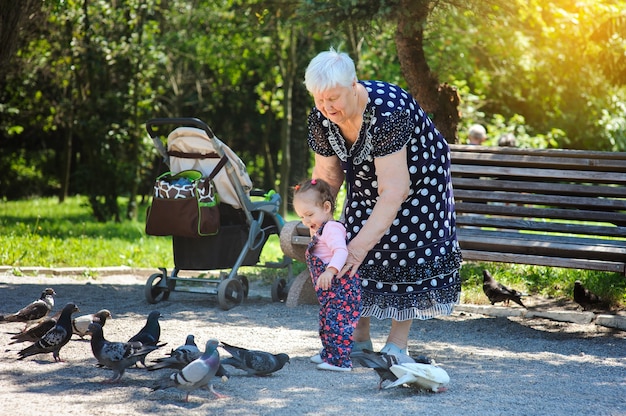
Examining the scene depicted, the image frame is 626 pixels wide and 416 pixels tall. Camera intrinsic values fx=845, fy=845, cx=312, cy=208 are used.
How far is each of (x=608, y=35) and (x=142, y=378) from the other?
8466mm

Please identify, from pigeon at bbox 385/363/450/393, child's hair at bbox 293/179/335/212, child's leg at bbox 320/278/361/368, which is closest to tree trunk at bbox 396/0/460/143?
child's hair at bbox 293/179/335/212

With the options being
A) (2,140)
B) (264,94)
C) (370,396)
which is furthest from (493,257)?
(2,140)

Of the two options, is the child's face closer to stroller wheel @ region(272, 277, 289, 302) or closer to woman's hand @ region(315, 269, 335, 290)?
woman's hand @ region(315, 269, 335, 290)

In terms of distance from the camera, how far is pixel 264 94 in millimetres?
21422

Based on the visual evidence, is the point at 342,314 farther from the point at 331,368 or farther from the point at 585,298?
the point at 585,298

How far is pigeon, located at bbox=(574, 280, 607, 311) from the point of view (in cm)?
679

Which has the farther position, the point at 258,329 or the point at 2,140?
the point at 2,140

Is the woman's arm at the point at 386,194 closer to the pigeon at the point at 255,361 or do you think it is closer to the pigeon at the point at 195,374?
the pigeon at the point at 255,361

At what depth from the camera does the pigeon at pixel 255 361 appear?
14.6 feet

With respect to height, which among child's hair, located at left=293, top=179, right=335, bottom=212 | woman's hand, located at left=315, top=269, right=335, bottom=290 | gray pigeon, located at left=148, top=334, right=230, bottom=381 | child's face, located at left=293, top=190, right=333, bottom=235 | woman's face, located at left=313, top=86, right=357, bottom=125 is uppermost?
woman's face, located at left=313, top=86, right=357, bottom=125

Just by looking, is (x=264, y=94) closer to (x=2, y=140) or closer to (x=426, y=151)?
(x=2, y=140)

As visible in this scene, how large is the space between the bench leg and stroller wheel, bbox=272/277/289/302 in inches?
11.7

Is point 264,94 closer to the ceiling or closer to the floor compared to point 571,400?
closer to the ceiling

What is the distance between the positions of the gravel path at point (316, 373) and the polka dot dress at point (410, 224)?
18.0 inches
